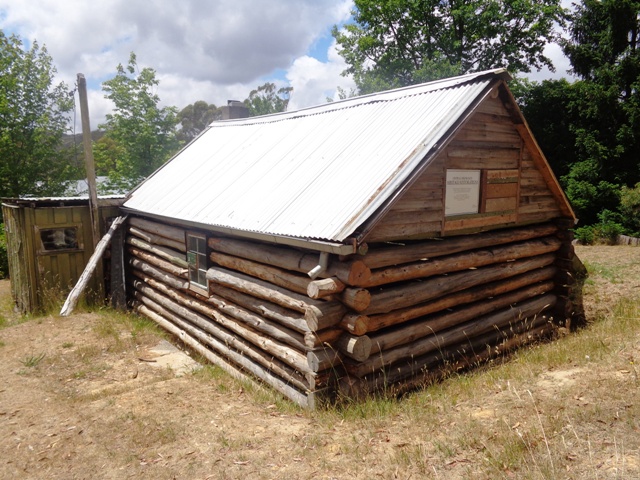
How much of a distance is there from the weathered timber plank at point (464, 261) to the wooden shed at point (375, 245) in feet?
0.11

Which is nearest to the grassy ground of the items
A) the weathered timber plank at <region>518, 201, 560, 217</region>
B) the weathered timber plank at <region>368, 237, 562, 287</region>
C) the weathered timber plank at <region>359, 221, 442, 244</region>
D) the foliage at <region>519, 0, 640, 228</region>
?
the weathered timber plank at <region>368, 237, 562, 287</region>

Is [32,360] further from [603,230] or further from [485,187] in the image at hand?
[603,230]

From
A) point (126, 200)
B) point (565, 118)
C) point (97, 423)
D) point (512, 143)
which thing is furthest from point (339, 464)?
point (565, 118)

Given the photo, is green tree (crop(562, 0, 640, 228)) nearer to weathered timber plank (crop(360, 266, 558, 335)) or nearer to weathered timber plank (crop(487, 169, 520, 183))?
weathered timber plank (crop(360, 266, 558, 335))

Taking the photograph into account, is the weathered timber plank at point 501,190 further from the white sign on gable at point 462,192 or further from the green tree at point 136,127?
the green tree at point 136,127

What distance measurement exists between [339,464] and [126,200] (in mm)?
10605

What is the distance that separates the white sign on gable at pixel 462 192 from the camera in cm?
736

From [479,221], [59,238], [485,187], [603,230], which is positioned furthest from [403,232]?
[603,230]

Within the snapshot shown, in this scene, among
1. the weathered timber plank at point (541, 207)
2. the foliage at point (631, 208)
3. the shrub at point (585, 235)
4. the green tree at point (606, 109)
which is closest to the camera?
the weathered timber plank at point (541, 207)

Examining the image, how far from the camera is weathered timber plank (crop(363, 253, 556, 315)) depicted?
6504 mm

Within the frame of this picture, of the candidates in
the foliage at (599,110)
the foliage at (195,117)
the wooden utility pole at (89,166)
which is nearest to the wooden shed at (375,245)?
the wooden utility pole at (89,166)

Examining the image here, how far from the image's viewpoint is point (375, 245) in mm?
6660

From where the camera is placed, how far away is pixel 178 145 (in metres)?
25.7

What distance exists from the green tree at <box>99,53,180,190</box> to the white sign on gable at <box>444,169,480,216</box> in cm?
1988
